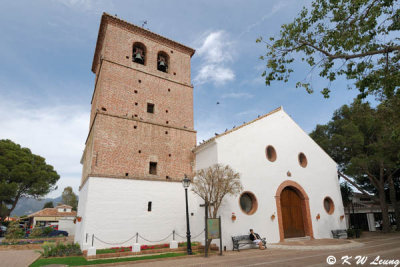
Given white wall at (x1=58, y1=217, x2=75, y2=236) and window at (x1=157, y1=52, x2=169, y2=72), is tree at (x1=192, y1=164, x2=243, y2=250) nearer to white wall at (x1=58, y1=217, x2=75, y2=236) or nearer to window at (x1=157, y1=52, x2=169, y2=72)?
window at (x1=157, y1=52, x2=169, y2=72)

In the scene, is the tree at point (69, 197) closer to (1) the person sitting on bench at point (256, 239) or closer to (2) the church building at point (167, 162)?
(2) the church building at point (167, 162)

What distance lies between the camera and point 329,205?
17547mm

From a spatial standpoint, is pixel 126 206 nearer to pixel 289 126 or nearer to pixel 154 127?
pixel 154 127

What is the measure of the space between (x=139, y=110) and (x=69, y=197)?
51.3 metres

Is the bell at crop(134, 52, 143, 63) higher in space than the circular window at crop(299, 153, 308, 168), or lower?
higher

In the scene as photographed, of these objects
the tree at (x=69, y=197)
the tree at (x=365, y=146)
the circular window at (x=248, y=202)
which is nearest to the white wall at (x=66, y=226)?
the circular window at (x=248, y=202)

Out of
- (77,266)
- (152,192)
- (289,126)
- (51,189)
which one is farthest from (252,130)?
(51,189)

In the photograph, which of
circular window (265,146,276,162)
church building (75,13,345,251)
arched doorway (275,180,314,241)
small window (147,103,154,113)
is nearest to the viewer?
church building (75,13,345,251)

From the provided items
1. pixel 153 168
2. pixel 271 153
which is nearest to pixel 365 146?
pixel 271 153

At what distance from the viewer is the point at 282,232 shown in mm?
14266

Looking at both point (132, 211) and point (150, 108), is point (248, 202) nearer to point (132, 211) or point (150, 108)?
point (132, 211)

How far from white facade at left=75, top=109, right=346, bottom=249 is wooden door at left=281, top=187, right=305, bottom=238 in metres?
0.67

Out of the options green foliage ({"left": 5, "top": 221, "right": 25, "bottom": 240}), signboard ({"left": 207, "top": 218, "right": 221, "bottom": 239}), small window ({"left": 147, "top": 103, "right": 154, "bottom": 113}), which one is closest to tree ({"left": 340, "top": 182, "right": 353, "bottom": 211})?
signboard ({"left": 207, "top": 218, "right": 221, "bottom": 239})

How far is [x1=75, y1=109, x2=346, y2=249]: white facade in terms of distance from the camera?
1215 centimetres
